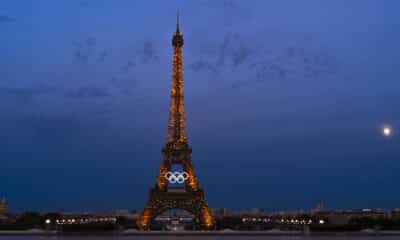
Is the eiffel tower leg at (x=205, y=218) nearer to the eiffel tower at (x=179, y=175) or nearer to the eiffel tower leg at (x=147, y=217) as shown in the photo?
the eiffel tower at (x=179, y=175)

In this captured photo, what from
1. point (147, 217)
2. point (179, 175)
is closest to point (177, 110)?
point (179, 175)

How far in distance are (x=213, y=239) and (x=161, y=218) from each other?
66.3m

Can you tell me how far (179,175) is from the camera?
6194 centimetres

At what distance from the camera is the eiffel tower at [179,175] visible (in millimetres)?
A: 60844

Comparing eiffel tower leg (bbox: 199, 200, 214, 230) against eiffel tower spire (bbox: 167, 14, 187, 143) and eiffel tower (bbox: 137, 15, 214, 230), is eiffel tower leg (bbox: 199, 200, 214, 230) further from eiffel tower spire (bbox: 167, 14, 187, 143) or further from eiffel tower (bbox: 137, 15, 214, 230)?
eiffel tower spire (bbox: 167, 14, 187, 143)

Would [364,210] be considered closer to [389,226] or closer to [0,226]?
[389,226]

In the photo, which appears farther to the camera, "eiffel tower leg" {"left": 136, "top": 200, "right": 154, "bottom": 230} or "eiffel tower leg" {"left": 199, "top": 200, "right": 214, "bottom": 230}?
"eiffel tower leg" {"left": 199, "top": 200, "right": 214, "bottom": 230}

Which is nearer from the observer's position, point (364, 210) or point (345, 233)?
point (345, 233)

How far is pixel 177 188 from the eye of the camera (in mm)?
62062

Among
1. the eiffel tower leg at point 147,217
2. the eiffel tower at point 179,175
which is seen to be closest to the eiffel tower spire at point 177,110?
the eiffel tower at point 179,175

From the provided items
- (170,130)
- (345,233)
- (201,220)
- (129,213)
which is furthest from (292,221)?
(129,213)

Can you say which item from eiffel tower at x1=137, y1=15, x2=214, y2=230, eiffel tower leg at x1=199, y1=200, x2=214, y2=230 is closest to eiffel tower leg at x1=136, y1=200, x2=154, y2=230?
eiffel tower at x1=137, y1=15, x2=214, y2=230

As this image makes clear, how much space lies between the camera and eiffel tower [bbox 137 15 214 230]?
60844mm

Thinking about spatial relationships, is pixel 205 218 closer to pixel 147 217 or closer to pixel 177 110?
pixel 147 217
